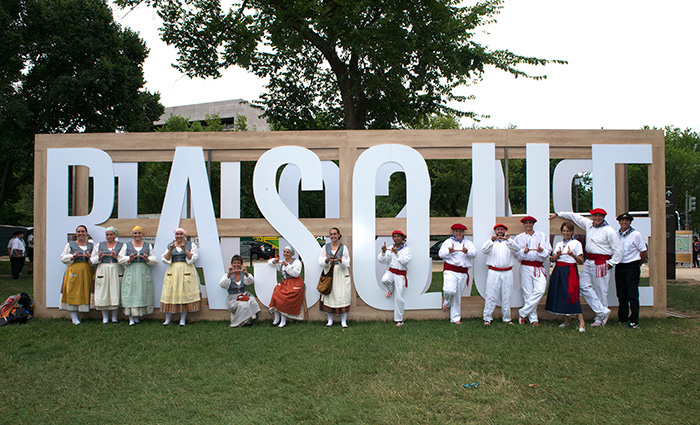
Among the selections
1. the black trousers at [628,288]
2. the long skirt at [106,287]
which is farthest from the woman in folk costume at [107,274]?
the black trousers at [628,288]

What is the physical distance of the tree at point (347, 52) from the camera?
12.0 meters

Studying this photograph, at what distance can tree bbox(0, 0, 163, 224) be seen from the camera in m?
14.7

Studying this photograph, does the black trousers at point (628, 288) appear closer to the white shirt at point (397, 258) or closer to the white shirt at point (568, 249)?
the white shirt at point (568, 249)

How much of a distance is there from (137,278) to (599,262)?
6.92 m

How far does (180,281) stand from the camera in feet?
24.2

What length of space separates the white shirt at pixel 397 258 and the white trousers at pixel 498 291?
1306 mm

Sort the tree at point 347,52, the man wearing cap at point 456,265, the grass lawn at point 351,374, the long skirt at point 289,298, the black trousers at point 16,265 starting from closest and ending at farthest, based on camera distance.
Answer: the grass lawn at point 351,374 < the long skirt at point 289,298 < the man wearing cap at point 456,265 < the tree at point 347,52 < the black trousers at point 16,265

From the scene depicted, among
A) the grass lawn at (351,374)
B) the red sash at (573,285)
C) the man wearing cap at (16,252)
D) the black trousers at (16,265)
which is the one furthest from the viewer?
the black trousers at (16,265)

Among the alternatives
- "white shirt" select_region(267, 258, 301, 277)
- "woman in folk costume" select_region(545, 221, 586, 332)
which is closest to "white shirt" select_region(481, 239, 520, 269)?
"woman in folk costume" select_region(545, 221, 586, 332)

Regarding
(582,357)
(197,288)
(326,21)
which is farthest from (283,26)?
(582,357)

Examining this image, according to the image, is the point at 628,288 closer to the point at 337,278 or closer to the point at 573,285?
the point at 573,285

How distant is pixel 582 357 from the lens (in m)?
5.46

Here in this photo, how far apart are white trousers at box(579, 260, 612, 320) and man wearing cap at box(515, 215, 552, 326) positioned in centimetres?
58

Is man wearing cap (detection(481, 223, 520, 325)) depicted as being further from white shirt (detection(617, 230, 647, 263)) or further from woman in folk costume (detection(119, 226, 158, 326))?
woman in folk costume (detection(119, 226, 158, 326))
